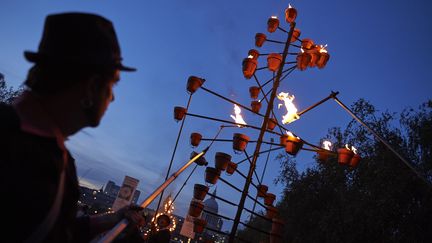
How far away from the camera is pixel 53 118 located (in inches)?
64.7

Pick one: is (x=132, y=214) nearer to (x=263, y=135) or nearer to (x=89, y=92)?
(x=89, y=92)

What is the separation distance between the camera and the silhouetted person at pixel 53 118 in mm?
1327

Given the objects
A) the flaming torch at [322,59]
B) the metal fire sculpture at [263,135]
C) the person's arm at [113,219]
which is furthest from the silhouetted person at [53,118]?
the flaming torch at [322,59]

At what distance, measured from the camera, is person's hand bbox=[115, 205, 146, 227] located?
7.68 feet

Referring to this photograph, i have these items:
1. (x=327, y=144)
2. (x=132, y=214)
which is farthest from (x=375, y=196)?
(x=132, y=214)

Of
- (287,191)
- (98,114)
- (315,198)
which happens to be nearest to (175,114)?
(98,114)

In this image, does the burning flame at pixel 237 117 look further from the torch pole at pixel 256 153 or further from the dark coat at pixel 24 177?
the dark coat at pixel 24 177

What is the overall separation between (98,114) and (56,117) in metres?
0.21

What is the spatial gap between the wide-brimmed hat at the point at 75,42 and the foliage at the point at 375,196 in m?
13.2

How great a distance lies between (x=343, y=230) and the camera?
1730 cm

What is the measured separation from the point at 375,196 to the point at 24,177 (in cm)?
1719

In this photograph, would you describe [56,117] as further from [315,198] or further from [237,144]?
[315,198]

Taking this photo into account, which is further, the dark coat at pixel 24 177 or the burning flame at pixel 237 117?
the burning flame at pixel 237 117

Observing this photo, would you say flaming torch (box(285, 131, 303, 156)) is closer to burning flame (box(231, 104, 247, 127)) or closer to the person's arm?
→ burning flame (box(231, 104, 247, 127))
